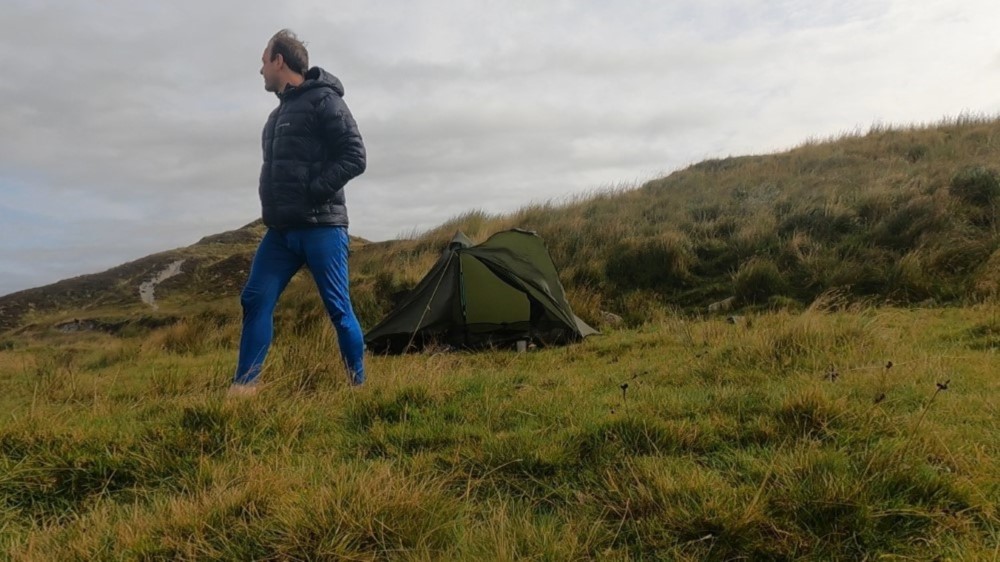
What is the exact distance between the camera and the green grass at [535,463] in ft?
6.24

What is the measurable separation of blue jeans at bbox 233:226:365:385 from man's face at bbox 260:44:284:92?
970 mm

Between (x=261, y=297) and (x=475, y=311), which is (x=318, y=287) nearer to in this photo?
(x=261, y=297)

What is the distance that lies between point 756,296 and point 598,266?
8.10 feet

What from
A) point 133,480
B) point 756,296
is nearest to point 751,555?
point 133,480

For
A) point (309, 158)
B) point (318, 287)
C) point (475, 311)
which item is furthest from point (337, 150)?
point (475, 311)

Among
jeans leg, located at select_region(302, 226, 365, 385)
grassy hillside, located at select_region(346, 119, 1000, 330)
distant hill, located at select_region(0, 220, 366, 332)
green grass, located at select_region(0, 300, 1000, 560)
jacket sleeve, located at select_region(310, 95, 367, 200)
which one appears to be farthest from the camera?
distant hill, located at select_region(0, 220, 366, 332)

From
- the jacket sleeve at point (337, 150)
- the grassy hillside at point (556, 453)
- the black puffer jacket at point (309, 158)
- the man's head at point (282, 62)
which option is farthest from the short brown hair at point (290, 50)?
the grassy hillside at point (556, 453)

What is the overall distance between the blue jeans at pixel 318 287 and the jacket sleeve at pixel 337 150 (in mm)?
306

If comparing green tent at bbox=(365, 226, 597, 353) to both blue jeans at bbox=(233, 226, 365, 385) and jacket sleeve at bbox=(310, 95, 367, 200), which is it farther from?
jacket sleeve at bbox=(310, 95, 367, 200)

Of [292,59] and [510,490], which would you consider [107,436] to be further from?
[292,59]

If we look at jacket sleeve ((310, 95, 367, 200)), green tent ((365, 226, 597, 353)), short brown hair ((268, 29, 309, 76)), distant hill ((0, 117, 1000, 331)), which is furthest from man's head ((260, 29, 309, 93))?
distant hill ((0, 117, 1000, 331))

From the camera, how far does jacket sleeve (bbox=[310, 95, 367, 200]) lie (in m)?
3.78

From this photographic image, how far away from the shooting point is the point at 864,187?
10.7 meters

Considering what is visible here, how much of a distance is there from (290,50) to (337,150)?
2.54ft
